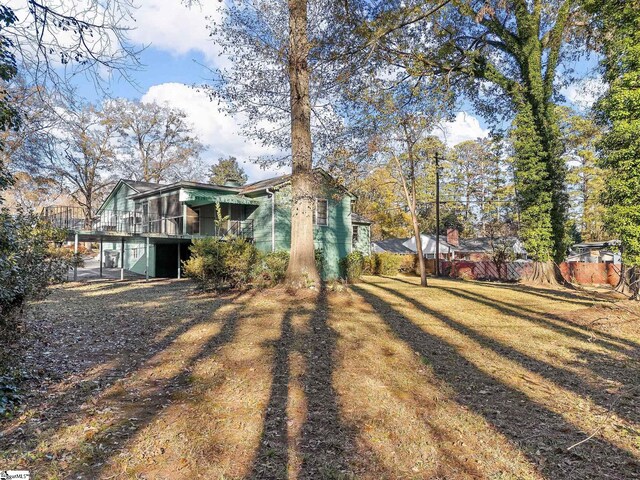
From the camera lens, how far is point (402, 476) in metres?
2.72

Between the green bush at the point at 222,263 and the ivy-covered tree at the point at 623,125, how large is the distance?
400 inches

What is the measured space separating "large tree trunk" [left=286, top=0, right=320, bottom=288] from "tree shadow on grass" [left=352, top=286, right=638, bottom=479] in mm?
4950

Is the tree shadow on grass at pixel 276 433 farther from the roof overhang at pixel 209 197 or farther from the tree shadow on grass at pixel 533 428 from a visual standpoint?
the roof overhang at pixel 209 197

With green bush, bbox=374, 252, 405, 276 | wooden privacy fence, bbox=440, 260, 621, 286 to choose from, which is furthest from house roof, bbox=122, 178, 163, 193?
wooden privacy fence, bbox=440, 260, 621, 286

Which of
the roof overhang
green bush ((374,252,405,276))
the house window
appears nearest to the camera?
the roof overhang

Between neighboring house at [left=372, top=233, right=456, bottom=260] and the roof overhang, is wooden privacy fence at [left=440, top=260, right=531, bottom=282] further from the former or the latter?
the roof overhang

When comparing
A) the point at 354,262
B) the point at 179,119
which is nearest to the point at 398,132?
the point at 354,262

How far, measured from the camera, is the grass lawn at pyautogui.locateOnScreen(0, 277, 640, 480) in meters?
2.87

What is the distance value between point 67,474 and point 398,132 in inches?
577

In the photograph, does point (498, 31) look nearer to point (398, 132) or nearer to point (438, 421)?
point (398, 132)

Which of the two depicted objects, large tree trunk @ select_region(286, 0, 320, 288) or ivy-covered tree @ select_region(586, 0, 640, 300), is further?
large tree trunk @ select_region(286, 0, 320, 288)

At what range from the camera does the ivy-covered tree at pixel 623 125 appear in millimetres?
9422

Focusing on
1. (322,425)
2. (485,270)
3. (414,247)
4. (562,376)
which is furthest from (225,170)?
(322,425)

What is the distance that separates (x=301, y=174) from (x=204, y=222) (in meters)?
11.5
